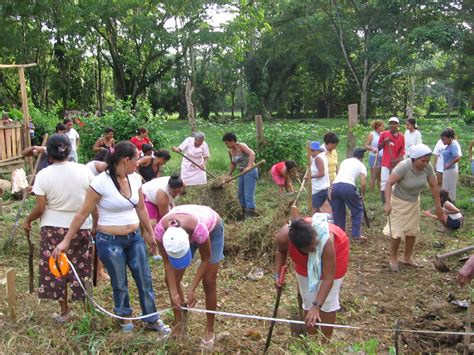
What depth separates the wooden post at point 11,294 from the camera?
12.3ft

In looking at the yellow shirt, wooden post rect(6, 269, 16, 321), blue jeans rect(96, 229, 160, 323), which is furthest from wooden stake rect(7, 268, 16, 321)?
the yellow shirt

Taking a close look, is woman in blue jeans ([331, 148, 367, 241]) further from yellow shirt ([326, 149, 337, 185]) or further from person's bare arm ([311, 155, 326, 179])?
yellow shirt ([326, 149, 337, 185])

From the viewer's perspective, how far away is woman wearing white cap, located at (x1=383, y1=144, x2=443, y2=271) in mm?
5160

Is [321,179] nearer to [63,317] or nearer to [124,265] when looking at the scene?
[124,265]

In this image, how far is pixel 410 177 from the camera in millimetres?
5258

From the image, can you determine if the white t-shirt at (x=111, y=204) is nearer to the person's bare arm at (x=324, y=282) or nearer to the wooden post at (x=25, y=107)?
the person's bare arm at (x=324, y=282)

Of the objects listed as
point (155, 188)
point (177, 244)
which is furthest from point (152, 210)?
point (177, 244)

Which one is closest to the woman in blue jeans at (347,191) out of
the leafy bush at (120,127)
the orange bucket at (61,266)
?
the orange bucket at (61,266)

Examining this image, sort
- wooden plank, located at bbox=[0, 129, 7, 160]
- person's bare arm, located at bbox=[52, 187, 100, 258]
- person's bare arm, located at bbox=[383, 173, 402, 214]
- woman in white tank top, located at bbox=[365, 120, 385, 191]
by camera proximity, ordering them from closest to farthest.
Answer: person's bare arm, located at bbox=[52, 187, 100, 258] → person's bare arm, located at bbox=[383, 173, 402, 214] → woman in white tank top, located at bbox=[365, 120, 385, 191] → wooden plank, located at bbox=[0, 129, 7, 160]

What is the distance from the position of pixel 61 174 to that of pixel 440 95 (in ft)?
128

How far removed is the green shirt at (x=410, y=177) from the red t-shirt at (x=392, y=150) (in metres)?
2.72

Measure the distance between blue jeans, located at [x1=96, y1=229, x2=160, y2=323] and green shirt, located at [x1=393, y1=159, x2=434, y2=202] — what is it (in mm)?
3015

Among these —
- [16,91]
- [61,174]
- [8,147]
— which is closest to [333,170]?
[61,174]

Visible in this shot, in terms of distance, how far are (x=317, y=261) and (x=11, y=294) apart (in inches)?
96.4
